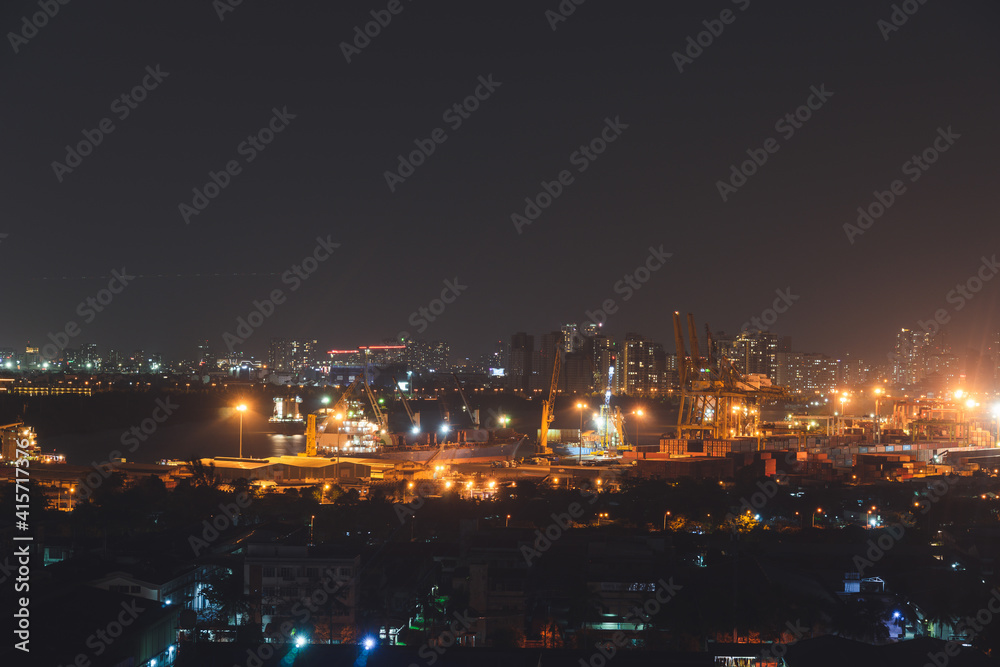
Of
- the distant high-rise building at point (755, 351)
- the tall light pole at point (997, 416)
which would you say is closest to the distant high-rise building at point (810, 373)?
the distant high-rise building at point (755, 351)

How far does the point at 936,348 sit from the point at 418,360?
31.8m

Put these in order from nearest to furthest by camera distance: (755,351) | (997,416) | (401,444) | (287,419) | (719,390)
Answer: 1. (719,390)
2. (401,444)
3. (997,416)
4. (287,419)
5. (755,351)

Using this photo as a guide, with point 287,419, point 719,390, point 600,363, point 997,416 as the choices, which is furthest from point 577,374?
point 719,390

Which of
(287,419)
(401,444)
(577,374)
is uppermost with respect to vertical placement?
(577,374)

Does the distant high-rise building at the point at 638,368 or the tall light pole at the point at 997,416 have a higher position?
the distant high-rise building at the point at 638,368

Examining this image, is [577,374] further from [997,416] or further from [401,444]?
[401,444]

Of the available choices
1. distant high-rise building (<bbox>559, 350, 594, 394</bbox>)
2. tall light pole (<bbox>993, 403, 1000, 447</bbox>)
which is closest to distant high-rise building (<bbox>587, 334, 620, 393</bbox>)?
distant high-rise building (<bbox>559, 350, 594, 394</bbox>)

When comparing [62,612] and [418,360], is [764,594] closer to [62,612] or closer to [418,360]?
[62,612]

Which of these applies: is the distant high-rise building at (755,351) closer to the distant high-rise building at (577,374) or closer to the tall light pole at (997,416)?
the distant high-rise building at (577,374)

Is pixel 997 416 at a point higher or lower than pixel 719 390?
lower

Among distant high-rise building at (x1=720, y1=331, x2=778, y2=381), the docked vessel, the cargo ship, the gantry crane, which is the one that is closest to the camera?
the cargo ship

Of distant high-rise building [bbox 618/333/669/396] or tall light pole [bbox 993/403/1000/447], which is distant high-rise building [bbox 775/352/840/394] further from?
tall light pole [bbox 993/403/1000/447]

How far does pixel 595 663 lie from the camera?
4.63 meters

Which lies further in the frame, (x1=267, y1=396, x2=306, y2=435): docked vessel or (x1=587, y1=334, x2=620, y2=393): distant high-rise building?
(x1=587, y1=334, x2=620, y2=393): distant high-rise building
